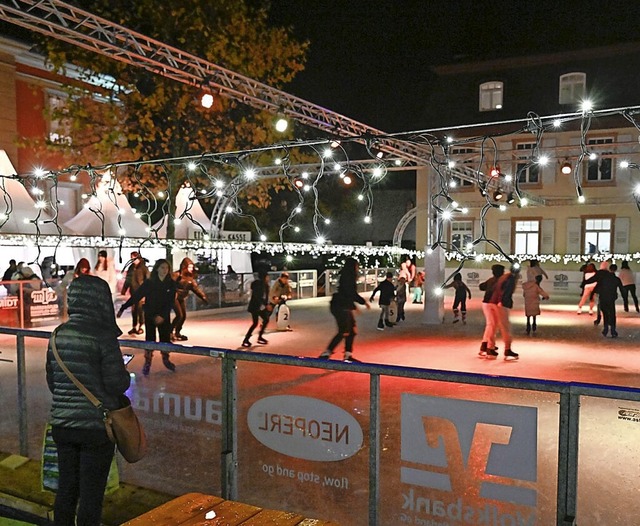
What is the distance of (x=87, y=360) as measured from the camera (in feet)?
10.2

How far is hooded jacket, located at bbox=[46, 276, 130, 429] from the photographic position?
3.12m

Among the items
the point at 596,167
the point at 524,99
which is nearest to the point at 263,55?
the point at 524,99

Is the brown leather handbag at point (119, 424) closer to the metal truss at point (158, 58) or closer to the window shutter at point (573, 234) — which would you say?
the metal truss at point (158, 58)


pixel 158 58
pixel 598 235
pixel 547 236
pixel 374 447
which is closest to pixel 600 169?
pixel 598 235

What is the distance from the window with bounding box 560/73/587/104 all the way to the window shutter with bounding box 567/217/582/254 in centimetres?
520

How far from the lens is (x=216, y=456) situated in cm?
420

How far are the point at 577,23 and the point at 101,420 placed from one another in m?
30.4

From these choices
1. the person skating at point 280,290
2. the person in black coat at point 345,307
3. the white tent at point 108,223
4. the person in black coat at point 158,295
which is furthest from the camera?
the white tent at point 108,223

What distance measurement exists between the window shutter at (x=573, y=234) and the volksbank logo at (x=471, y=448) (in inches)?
1022

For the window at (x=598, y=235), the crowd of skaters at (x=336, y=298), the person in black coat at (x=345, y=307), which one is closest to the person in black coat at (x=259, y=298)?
the crowd of skaters at (x=336, y=298)

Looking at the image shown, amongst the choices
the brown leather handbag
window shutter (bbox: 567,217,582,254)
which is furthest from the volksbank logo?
window shutter (bbox: 567,217,582,254)

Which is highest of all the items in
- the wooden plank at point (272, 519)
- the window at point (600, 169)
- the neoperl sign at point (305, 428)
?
the window at point (600, 169)

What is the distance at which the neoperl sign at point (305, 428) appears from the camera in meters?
3.65

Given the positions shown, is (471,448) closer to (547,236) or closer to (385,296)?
(385,296)
